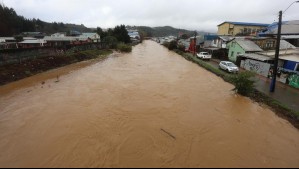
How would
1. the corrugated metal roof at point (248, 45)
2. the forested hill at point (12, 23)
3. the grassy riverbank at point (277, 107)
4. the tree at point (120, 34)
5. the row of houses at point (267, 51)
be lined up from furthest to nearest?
the tree at point (120, 34), the forested hill at point (12, 23), the corrugated metal roof at point (248, 45), the row of houses at point (267, 51), the grassy riverbank at point (277, 107)

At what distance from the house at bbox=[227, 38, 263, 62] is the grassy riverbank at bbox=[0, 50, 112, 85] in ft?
79.8

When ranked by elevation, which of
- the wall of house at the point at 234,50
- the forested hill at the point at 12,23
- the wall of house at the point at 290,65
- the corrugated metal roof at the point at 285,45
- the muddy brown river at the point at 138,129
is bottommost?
the muddy brown river at the point at 138,129

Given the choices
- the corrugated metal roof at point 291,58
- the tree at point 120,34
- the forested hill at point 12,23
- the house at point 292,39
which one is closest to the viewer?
the corrugated metal roof at point 291,58

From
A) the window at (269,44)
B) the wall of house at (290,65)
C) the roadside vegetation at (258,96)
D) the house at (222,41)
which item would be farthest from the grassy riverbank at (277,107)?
the house at (222,41)

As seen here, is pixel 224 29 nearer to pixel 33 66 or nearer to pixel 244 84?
pixel 244 84

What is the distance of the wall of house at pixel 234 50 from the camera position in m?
29.3

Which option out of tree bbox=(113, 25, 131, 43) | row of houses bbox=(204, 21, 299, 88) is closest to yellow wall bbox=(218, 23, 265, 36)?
row of houses bbox=(204, 21, 299, 88)

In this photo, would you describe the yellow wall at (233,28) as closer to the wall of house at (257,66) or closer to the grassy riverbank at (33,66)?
the wall of house at (257,66)

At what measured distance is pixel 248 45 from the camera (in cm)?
2898

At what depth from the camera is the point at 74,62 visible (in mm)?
32250

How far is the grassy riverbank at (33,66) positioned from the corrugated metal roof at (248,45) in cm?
2502

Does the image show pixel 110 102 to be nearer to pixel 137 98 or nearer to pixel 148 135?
pixel 137 98

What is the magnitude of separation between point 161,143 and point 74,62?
87.2 ft

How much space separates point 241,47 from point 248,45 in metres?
1.26
